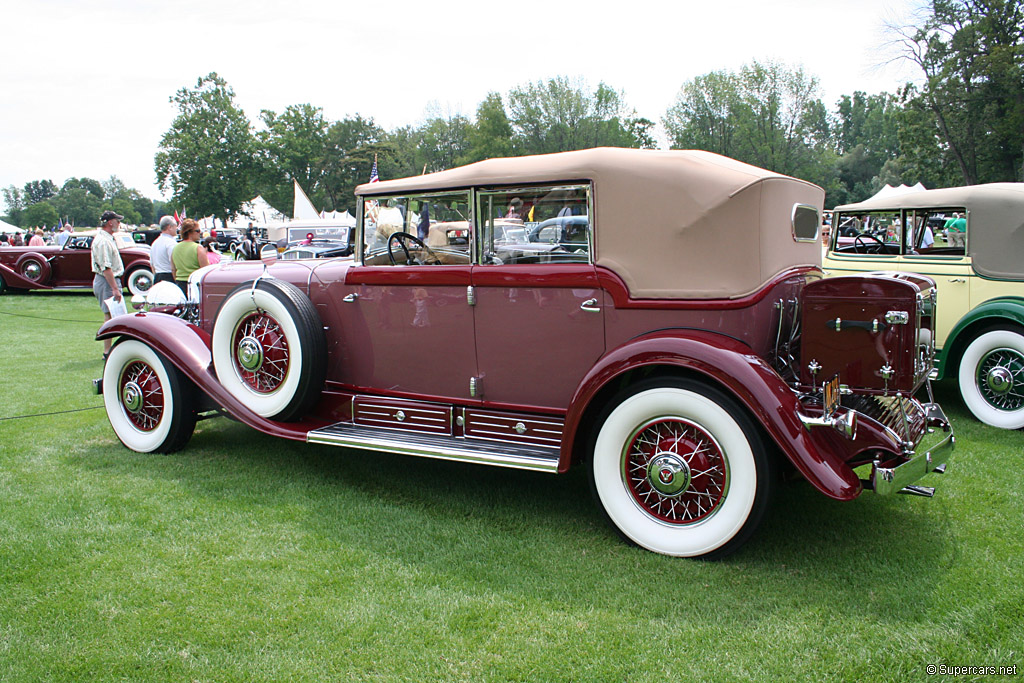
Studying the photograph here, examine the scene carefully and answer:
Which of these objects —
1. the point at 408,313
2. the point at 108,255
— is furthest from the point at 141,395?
the point at 108,255

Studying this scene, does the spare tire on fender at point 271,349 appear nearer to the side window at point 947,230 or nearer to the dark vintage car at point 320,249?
the side window at point 947,230

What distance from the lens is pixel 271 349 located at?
448 centimetres

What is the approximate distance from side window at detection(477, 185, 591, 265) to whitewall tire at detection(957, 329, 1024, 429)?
13.4ft

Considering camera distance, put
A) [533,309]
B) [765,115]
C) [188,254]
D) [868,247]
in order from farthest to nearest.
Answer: [765,115], [188,254], [868,247], [533,309]

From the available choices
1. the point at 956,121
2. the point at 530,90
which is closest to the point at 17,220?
the point at 530,90

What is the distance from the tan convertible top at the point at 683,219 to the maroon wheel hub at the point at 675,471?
2.35 feet

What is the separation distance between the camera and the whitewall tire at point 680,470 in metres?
3.09

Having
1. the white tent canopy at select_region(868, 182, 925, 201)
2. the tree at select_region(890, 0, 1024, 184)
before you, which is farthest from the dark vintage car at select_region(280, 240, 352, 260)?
the tree at select_region(890, 0, 1024, 184)

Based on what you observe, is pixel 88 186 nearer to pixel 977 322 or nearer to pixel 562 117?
pixel 562 117

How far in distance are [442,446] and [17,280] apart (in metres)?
16.9

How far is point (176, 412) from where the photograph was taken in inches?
191

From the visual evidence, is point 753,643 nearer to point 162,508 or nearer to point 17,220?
point 162,508

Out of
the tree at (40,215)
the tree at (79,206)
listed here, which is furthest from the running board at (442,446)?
the tree at (79,206)

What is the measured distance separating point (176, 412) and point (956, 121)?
3216 centimetres
